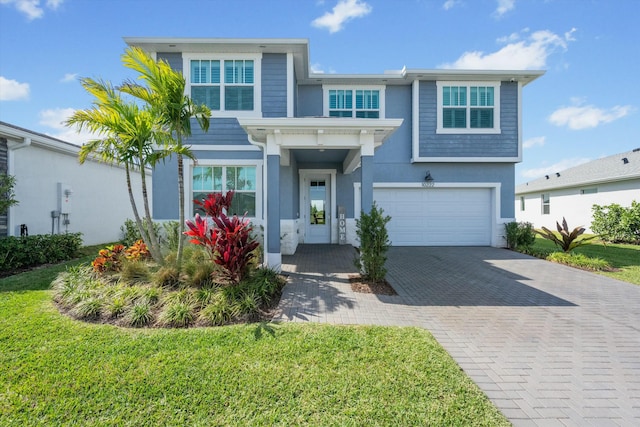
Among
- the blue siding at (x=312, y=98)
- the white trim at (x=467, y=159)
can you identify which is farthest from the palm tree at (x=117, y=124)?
the white trim at (x=467, y=159)

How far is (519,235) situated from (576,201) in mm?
9718

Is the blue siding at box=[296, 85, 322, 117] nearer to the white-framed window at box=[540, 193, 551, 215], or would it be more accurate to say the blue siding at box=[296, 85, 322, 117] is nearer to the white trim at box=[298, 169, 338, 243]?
the white trim at box=[298, 169, 338, 243]

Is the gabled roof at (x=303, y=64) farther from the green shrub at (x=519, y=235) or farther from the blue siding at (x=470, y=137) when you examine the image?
the green shrub at (x=519, y=235)

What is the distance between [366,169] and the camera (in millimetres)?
6363

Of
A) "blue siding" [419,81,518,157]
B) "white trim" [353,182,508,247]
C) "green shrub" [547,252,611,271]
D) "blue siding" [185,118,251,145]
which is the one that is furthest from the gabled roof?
"green shrub" [547,252,611,271]

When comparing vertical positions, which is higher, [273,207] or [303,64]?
[303,64]

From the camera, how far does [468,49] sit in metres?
10.2

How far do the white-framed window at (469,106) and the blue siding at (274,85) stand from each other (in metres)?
5.73

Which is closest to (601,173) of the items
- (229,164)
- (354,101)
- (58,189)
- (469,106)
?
(469,106)

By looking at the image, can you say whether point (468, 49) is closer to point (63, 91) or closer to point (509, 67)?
point (509, 67)

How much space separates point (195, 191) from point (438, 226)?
349 inches

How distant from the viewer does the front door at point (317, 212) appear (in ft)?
36.8

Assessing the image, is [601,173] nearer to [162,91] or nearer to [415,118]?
[415,118]

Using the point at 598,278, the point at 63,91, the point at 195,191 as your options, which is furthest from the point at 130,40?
the point at 598,278
